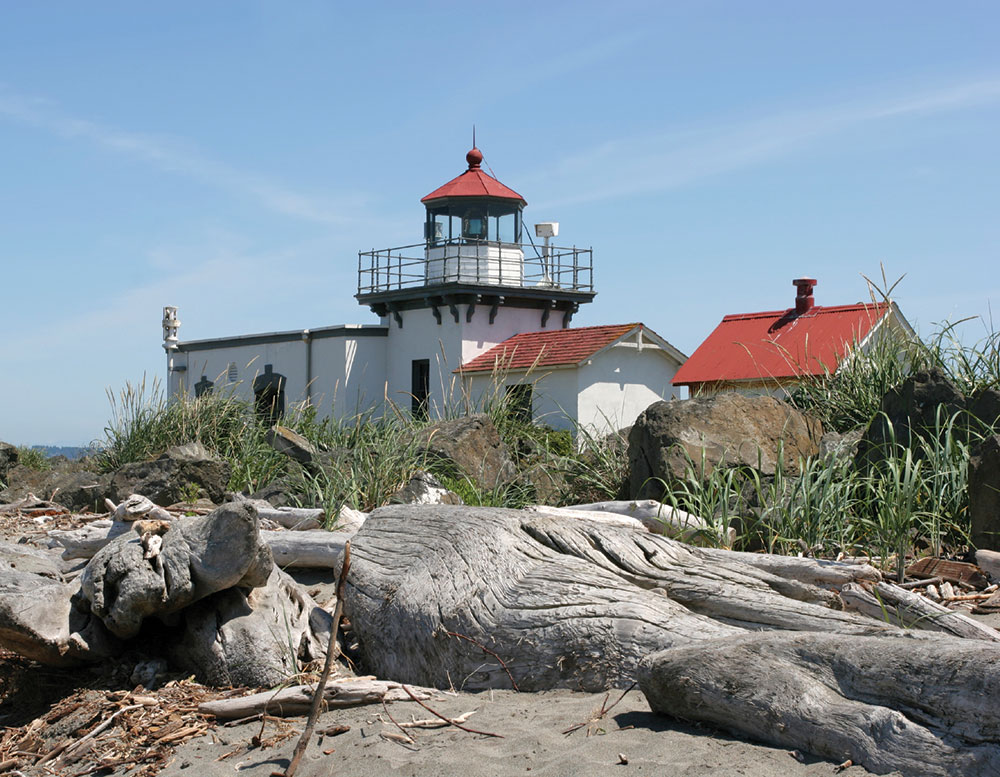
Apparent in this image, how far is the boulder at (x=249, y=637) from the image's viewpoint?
15.4 ft

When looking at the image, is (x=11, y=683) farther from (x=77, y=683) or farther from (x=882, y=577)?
(x=882, y=577)

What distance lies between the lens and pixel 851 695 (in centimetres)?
312

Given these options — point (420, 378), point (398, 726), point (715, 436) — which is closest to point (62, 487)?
point (715, 436)

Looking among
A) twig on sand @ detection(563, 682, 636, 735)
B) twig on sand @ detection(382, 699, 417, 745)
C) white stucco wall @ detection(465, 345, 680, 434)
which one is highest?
white stucco wall @ detection(465, 345, 680, 434)

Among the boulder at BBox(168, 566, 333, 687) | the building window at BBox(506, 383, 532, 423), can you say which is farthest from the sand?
the building window at BBox(506, 383, 532, 423)

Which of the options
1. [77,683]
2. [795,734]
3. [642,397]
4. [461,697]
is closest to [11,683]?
[77,683]

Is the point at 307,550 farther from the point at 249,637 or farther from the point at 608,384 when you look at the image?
the point at 608,384

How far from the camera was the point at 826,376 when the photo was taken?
9.74 meters

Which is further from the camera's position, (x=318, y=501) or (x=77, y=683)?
(x=318, y=501)

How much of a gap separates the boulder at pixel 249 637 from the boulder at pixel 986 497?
4.08 m

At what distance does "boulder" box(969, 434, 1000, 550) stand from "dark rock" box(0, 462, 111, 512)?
28.8ft

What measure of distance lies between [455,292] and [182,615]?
1981 cm

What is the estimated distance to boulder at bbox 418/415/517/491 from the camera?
32.3ft

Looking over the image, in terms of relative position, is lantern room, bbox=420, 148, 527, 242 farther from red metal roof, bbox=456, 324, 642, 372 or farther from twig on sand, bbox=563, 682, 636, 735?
twig on sand, bbox=563, 682, 636, 735
